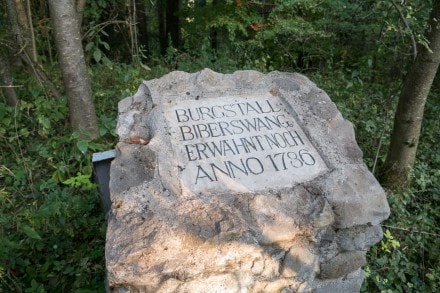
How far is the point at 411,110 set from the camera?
2.73m

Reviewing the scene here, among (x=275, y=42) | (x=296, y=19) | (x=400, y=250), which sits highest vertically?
(x=296, y=19)

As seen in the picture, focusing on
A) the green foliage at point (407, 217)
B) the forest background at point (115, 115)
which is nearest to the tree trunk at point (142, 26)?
the forest background at point (115, 115)

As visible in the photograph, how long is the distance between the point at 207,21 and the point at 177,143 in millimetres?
3693

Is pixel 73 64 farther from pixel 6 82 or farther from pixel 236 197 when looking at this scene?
pixel 236 197

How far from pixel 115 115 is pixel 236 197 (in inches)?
95.2

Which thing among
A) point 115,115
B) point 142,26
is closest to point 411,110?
point 115,115

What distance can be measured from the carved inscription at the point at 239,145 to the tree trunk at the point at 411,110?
114 centimetres

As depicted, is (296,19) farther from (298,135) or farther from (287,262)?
(287,262)

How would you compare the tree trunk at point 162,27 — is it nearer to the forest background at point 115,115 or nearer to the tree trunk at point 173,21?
the tree trunk at point 173,21

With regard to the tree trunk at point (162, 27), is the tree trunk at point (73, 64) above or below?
above

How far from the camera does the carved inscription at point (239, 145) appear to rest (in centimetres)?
175

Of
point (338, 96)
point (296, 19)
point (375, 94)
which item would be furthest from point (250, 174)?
point (296, 19)

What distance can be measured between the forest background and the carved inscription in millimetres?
860

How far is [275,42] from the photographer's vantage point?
16.4ft
